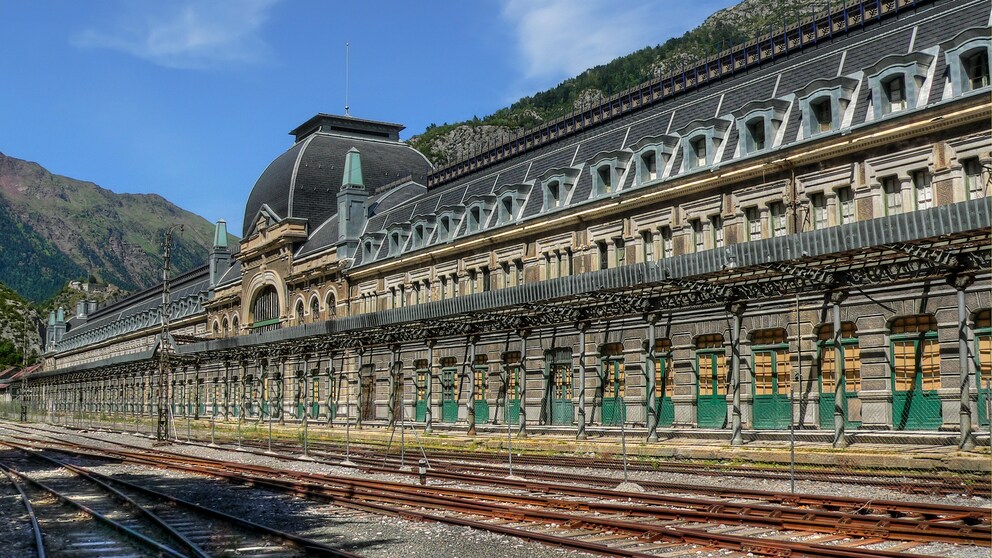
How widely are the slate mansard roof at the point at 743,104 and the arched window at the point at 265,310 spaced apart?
796 inches

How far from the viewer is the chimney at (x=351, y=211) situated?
204 feet

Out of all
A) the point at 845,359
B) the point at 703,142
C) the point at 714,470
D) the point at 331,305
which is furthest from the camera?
the point at 331,305

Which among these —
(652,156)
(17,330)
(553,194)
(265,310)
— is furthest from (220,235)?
(17,330)

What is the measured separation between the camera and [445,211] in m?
53.0

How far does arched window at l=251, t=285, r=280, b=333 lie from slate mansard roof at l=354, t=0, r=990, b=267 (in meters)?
20.2

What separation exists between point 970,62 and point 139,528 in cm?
2453

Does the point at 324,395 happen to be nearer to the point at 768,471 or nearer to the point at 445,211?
the point at 445,211

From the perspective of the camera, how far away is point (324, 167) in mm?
72625

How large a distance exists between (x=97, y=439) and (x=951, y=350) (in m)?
43.4

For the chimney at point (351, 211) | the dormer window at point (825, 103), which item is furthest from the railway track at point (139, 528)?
the chimney at point (351, 211)

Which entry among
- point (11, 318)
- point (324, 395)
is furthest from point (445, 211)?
point (11, 318)

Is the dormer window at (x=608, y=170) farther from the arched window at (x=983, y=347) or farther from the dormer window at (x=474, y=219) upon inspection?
the arched window at (x=983, y=347)

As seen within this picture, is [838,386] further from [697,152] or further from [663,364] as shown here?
[697,152]

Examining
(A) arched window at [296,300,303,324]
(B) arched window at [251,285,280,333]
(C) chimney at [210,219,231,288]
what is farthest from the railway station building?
(C) chimney at [210,219,231,288]
